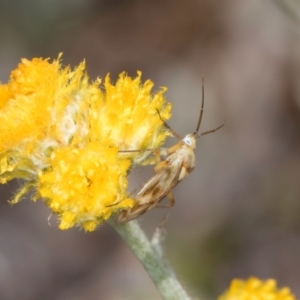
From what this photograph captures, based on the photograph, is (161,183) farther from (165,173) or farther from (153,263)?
(153,263)

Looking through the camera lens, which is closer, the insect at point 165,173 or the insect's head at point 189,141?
the insect at point 165,173

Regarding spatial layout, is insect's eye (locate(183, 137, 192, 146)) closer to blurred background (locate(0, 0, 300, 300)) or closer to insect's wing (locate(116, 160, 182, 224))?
insect's wing (locate(116, 160, 182, 224))

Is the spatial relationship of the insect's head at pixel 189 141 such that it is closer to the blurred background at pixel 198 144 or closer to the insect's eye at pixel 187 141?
the insect's eye at pixel 187 141

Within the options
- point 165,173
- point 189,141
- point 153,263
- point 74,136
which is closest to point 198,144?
point 189,141

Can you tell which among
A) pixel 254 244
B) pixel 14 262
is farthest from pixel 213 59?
pixel 14 262

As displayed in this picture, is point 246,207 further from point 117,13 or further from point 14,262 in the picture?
point 117,13

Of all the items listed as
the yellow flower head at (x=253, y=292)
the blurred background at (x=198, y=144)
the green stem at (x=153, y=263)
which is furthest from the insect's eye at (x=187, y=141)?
the blurred background at (x=198, y=144)
